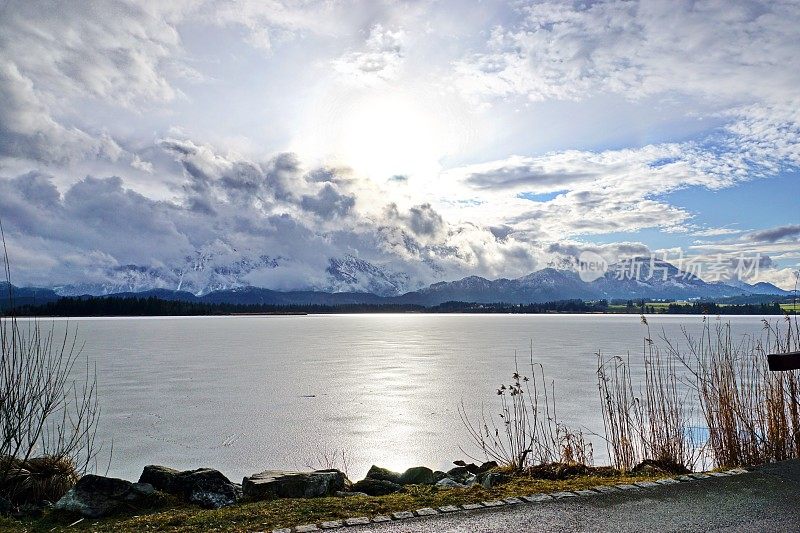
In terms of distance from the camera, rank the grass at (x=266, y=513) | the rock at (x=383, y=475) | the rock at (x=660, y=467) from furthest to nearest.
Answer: the rock at (x=383, y=475), the rock at (x=660, y=467), the grass at (x=266, y=513)

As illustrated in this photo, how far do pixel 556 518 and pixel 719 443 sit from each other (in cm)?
517

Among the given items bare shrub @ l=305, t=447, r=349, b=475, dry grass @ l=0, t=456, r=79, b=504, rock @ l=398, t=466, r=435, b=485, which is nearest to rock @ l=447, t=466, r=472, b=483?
rock @ l=398, t=466, r=435, b=485

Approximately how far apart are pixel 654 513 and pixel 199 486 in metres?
5.36

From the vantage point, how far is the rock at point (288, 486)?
774 cm

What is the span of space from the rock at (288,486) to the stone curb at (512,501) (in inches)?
78.5

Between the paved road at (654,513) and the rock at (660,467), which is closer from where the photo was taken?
the paved road at (654,513)

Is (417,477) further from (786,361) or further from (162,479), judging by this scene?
(786,361)

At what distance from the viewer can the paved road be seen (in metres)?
5.57

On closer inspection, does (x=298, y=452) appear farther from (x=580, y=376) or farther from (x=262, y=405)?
Result: (x=580, y=376)

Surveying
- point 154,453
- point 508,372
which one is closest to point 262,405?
point 154,453

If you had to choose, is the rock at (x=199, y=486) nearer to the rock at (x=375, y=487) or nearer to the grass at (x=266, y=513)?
the grass at (x=266, y=513)

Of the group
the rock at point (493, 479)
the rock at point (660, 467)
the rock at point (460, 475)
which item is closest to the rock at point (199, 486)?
the rock at point (493, 479)

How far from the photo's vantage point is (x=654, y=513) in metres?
5.98


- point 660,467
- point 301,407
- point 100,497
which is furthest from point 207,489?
point 301,407
